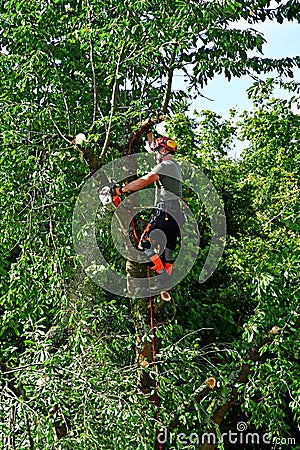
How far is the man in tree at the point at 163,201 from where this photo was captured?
4270 mm

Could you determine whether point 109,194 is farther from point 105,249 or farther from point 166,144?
point 105,249

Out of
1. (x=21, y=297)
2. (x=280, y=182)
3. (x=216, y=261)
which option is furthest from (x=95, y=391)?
(x=280, y=182)

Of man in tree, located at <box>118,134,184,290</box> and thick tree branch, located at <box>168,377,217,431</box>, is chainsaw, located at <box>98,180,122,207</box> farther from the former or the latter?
thick tree branch, located at <box>168,377,217,431</box>

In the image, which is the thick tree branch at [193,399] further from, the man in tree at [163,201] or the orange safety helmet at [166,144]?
the orange safety helmet at [166,144]

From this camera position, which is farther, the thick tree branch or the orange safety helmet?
the thick tree branch

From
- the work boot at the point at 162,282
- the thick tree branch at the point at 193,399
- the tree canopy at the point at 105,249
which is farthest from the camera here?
the work boot at the point at 162,282

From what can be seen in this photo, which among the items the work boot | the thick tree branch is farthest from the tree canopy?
the work boot

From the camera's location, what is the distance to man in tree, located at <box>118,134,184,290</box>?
14.0 ft

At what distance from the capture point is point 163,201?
177 inches

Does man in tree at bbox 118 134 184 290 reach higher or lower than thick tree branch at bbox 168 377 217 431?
higher

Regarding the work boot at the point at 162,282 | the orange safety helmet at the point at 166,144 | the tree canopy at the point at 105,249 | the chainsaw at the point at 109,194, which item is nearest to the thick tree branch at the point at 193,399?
the tree canopy at the point at 105,249

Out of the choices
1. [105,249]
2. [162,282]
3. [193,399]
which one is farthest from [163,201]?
[193,399]

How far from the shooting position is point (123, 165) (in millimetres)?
5344

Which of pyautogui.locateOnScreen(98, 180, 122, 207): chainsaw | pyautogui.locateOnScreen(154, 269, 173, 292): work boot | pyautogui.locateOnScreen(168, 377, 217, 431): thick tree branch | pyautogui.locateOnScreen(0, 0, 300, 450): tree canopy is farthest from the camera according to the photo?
pyautogui.locateOnScreen(154, 269, 173, 292): work boot
